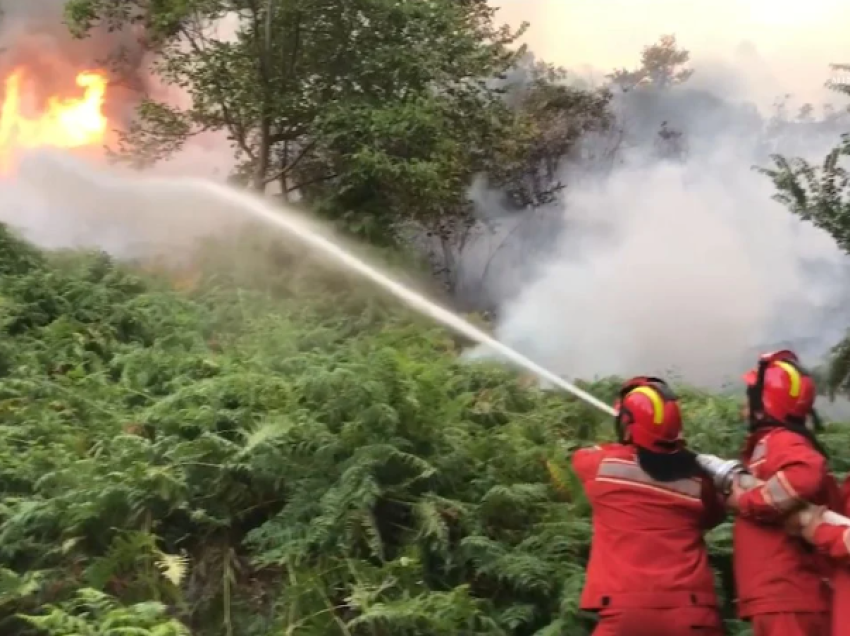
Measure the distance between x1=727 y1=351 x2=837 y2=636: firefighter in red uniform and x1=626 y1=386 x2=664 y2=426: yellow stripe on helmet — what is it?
1.41 feet

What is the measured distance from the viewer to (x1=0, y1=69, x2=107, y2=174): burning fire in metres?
13.0

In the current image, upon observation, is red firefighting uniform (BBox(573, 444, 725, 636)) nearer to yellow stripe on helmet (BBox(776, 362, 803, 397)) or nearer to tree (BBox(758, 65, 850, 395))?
yellow stripe on helmet (BBox(776, 362, 803, 397))

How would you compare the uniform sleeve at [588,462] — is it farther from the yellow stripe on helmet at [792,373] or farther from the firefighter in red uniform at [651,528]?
the yellow stripe on helmet at [792,373]

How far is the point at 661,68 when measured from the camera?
33.1 ft

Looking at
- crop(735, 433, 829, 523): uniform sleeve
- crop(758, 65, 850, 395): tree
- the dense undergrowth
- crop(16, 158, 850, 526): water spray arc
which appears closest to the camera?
crop(735, 433, 829, 523): uniform sleeve

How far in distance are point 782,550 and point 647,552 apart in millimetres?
547

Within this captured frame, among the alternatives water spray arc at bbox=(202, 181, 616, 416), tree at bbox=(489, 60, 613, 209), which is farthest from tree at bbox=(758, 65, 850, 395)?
tree at bbox=(489, 60, 613, 209)

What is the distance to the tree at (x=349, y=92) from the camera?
10180 millimetres

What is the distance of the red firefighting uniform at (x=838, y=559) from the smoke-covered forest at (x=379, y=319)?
3.04 feet

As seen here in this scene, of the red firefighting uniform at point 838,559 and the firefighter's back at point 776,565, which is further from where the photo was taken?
the firefighter's back at point 776,565

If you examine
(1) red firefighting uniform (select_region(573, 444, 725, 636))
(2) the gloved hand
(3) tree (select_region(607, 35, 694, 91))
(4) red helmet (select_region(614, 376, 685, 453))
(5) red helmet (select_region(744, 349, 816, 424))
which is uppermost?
(3) tree (select_region(607, 35, 694, 91))

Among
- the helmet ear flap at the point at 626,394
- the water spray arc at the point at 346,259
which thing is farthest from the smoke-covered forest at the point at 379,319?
the helmet ear flap at the point at 626,394

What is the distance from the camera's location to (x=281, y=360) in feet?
22.3

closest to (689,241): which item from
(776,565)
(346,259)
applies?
(346,259)
